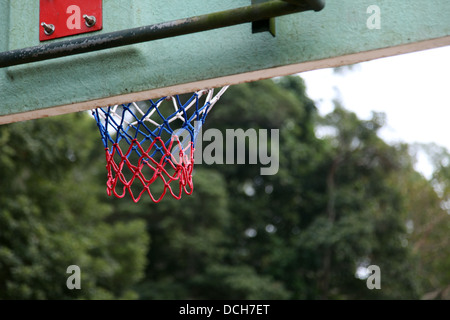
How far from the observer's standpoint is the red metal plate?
262cm

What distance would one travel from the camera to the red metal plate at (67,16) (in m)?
2.62

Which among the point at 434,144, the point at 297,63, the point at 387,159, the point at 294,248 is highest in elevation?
the point at 434,144

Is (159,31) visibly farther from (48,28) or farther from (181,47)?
(48,28)

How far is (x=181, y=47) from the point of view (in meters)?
2.50

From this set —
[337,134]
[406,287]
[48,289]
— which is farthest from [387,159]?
[48,289]

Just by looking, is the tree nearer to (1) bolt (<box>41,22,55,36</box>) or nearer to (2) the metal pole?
(1) bolt (<box>41,22,55,36</box>)

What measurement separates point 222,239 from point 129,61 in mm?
11902

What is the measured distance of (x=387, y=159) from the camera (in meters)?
14.1

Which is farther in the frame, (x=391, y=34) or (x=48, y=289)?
(x=48, y=289)

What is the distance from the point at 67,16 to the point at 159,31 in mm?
568

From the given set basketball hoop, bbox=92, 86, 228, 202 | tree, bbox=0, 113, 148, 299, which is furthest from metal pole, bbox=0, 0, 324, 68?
tree, bbox=0, 113, 148, 299

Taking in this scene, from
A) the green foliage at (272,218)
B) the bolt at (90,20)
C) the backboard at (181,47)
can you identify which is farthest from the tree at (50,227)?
the bolt at (90,20)

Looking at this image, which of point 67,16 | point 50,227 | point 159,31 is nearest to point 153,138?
point 67,16

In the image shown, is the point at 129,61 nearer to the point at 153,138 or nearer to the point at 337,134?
the point at 153,138
